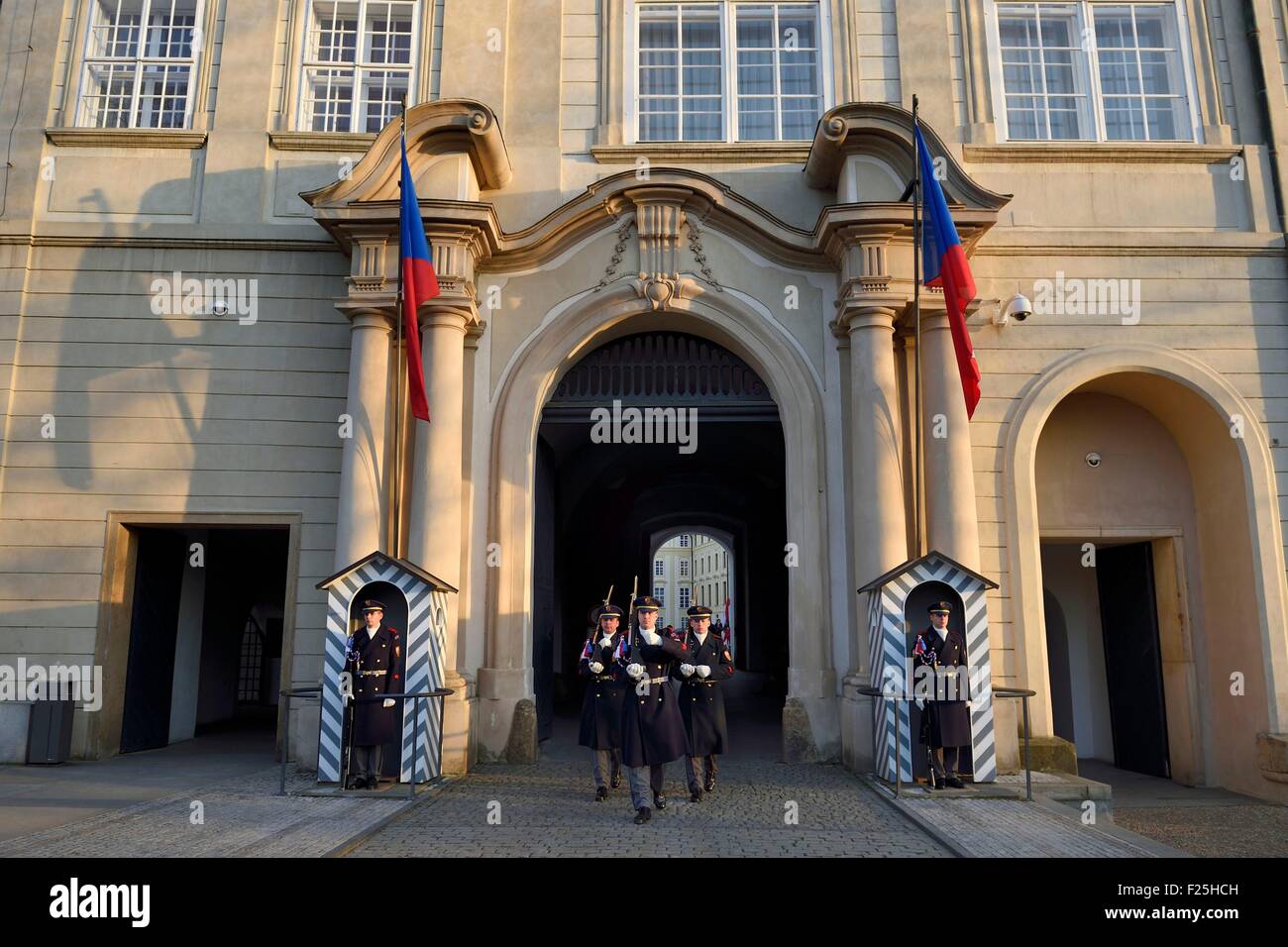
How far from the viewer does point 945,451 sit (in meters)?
10.2

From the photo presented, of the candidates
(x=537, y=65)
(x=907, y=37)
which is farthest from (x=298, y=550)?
(x=907, y=37)

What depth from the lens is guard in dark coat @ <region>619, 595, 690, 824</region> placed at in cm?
755

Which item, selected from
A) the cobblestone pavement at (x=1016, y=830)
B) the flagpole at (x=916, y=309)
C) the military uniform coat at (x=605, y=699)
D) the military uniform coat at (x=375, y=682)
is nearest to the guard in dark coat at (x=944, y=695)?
the cobblestone pavement at (x=1016, y=830)

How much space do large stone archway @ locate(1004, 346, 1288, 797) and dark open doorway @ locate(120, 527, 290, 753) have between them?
8588mm

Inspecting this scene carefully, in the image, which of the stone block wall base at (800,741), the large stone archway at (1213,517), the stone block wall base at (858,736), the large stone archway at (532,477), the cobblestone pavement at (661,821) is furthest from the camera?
the large stone archway at (1213,517)

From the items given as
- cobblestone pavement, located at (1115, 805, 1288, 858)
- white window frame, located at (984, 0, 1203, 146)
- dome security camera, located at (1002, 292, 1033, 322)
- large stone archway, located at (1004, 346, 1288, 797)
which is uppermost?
white window frame, located at (984, 0, 1203, 146)

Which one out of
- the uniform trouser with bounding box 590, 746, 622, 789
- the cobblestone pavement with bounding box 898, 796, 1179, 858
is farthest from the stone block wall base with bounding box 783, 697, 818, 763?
the cobblestone pavement with bounding box 898, 796, 1179, 858

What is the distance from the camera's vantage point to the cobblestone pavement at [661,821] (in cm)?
644

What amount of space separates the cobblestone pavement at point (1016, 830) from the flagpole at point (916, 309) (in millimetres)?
3073

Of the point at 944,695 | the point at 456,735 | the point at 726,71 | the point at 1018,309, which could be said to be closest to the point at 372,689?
the point at 456,735

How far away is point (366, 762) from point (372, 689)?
0.63 meters

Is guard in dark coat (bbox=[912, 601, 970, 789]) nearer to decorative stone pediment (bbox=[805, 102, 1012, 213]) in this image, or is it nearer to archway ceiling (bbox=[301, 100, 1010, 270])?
archway ceiling (bbox=[301, 100, 1010, 270])

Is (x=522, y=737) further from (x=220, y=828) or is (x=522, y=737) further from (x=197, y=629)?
(x=197, y=629)

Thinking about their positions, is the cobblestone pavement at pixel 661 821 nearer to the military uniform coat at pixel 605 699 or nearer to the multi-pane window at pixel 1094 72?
the military uniform coat at pixel 605 699
